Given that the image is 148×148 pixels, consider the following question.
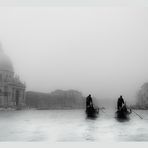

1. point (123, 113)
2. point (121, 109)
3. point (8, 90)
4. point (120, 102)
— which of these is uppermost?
point (8, 90)

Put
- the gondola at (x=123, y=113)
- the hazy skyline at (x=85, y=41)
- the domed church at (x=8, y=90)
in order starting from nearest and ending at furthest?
the hazy skyline at (x=85, y=41) → the gondola at (x=123, y=113) → the domed church at (x=8, y=90)

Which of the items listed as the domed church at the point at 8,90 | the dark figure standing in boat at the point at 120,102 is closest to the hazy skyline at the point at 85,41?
the dark figure standing in boat at the point at 120,102

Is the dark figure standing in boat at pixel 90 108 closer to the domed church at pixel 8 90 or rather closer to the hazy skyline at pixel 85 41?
the hazy skyline at pixel 85 41

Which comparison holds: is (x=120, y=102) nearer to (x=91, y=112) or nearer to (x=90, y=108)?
(x=90, y=108)

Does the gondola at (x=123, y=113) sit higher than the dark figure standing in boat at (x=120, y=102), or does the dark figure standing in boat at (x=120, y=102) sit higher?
the dark figure standing in boat at (x=120, y=102)

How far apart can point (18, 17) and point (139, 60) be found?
268cm

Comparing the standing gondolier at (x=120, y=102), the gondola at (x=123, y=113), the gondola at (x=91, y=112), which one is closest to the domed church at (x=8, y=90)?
the gondola at (x=91, y=112)

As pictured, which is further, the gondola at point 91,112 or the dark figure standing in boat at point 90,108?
the gondola at point 91,112

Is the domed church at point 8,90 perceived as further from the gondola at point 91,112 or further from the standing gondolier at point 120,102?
the standing gondolier at point 120,102

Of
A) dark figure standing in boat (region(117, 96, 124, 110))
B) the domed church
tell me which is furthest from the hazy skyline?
the domed church

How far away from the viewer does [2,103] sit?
1004 inches

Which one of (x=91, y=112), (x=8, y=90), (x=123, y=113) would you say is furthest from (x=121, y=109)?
(x=8, y=90)

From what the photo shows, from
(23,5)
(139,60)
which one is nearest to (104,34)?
(139,60)

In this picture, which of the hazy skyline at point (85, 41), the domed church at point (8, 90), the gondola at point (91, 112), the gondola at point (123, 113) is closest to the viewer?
the hazy skyline at point (85, 41)
